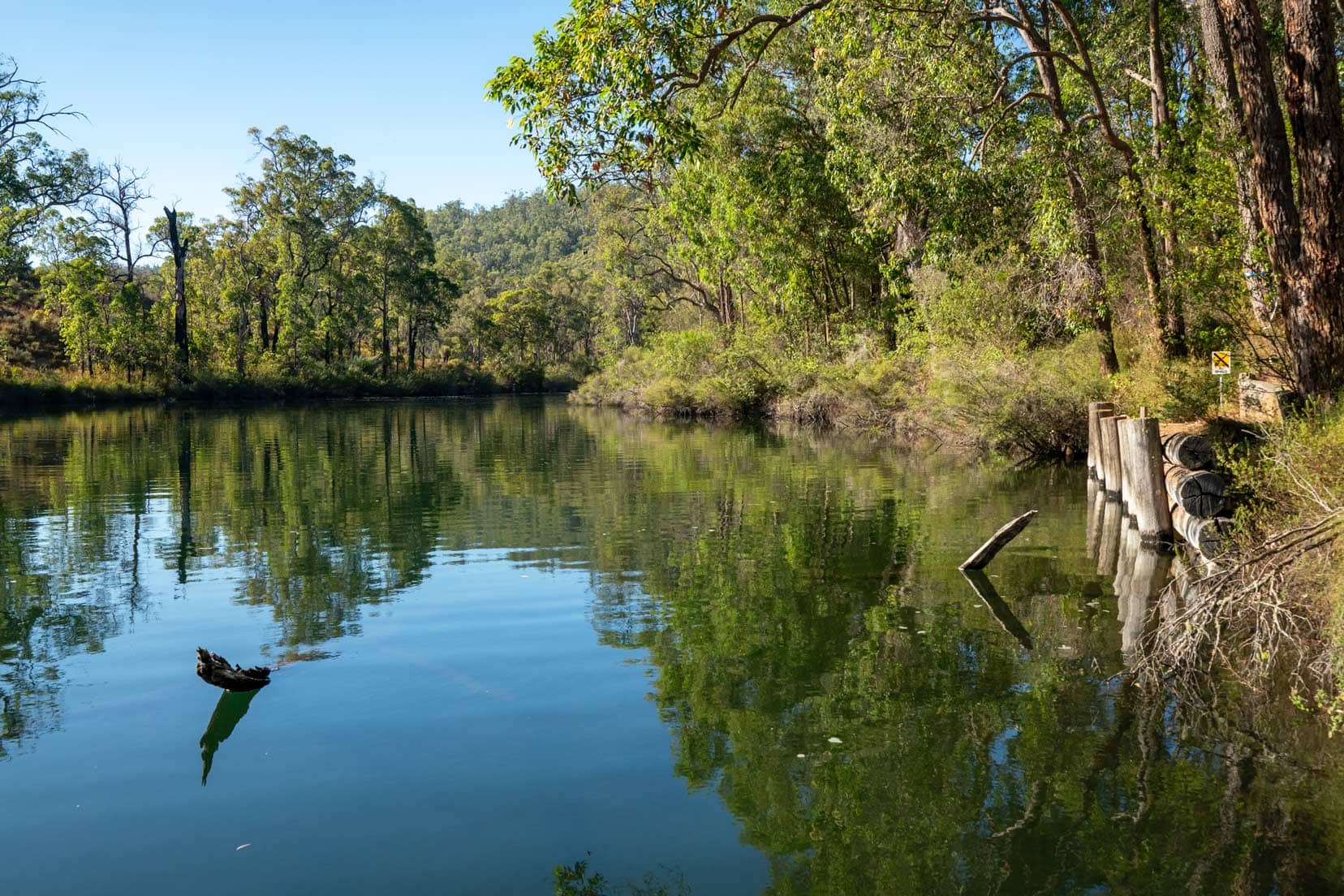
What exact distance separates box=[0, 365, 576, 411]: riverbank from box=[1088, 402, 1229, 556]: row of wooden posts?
5165cm

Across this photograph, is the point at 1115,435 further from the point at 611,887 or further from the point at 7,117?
the point at 7,117

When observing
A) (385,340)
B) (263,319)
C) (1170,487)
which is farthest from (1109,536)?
(385,340)

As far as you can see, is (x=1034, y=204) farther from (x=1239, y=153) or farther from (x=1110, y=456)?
(x=1239, y=153)

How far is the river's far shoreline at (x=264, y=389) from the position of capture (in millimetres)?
51594

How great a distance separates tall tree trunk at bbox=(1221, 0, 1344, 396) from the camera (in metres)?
9.92

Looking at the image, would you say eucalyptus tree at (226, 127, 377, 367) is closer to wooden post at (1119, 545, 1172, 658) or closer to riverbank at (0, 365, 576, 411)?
riverbank at (0, 365, 576, 411)

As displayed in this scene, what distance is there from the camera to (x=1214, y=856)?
5094 millimetres

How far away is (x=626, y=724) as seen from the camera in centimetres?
719

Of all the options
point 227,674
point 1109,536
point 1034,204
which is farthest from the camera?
point 1034,204

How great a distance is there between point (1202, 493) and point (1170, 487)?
0.84 metres

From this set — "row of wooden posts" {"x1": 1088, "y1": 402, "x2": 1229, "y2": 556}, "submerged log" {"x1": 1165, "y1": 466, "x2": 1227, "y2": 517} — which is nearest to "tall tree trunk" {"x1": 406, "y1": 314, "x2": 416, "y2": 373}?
"row of wooden posts" {"x1": 1088, "y1": 402, "x2": 1229, "y2": 556}

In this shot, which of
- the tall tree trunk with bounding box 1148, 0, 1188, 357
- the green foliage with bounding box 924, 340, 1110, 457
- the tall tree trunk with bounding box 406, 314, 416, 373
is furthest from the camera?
the tall tree trunk with bounding box 406, 314, 416, 373

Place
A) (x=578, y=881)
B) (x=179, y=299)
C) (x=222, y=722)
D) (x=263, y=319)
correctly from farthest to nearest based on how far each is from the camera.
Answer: (x=263, y=319) < (x=179, y=299) < (x=222, y=722) < (x=578, y=881)

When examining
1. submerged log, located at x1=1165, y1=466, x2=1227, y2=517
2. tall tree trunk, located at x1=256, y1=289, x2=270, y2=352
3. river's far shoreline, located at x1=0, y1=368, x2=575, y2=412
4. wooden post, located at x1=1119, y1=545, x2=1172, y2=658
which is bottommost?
wooden post, located at x1=1119, y1=545, x2=1172, y2=658
